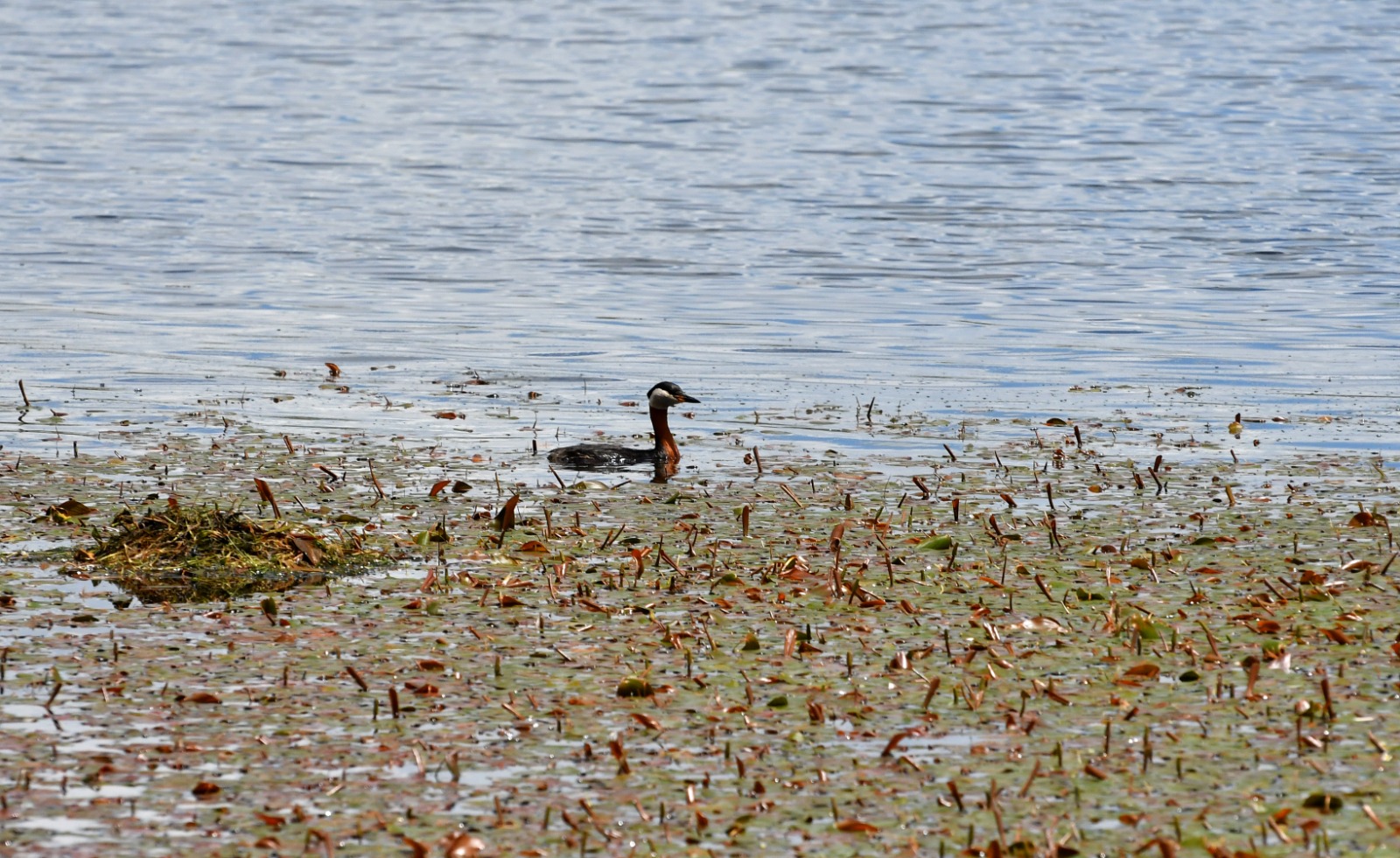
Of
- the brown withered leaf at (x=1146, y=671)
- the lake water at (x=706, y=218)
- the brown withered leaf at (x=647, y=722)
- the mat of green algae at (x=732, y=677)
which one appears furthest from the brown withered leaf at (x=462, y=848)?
the lake water at (x=706, y=218)

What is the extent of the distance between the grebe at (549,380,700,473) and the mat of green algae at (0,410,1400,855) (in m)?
1.12

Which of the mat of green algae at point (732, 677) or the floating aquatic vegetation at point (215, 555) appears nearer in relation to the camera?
the mat of green algae at point (732, 677)

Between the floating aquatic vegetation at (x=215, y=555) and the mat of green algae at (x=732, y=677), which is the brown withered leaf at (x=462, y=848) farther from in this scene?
the floating aquatic vegetation at (x=215, y=555)

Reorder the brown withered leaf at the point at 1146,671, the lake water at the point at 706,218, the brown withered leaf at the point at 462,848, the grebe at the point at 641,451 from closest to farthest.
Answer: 1. the brown withered leaf at the point at 462,848
2. the brown withered leaf at the point at 1146,671
3. the grebe at the point at 641,451
4. the lake water at the point at 706,218

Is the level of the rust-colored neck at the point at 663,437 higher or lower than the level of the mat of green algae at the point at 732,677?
lower

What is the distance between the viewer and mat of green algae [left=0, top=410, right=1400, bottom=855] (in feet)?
26.1

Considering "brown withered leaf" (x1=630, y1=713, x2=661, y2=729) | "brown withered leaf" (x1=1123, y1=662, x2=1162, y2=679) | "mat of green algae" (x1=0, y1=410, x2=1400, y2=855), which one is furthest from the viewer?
"brown withered leaf" (x1=1123, y1=662, x2=1162, y2=679)

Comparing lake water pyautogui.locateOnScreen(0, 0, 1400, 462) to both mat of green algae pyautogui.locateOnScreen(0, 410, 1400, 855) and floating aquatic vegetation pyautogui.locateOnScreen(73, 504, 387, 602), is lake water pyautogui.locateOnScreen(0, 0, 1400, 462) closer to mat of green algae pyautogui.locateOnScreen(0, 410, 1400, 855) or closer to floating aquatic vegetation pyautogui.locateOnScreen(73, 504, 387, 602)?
mat of green algae pyautogui.locateOnScreen(0, 410, 1400, 855)

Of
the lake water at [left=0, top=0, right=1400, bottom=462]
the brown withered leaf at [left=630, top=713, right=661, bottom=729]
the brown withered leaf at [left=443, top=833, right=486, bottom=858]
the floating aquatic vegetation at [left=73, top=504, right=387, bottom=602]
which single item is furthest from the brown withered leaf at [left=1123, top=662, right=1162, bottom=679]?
the lake water at [left=0, top=0, right=1400, bottom=462]

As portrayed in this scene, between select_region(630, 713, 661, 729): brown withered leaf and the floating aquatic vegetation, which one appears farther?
the floating aquatic vegetation

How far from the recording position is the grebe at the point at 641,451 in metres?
15.7

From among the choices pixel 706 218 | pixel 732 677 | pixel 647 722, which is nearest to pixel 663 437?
pixel 732 677

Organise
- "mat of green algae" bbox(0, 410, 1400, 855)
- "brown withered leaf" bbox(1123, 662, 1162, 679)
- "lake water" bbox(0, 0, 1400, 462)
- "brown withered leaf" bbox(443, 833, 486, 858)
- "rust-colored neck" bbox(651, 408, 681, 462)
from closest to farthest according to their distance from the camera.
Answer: "brown withered leaf" bbox(443, 833, 486, 858)
"mat of green algae" bbox(0, 410, 1400, 855)
"brown withered leaf" bbox(1123, 662, 1162, 679)
"rust-colored neck" bbox(651, 408, 681, 462)
"lake water" bbox(0, 0, 1400, 462)

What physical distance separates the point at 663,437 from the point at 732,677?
22.6ft
